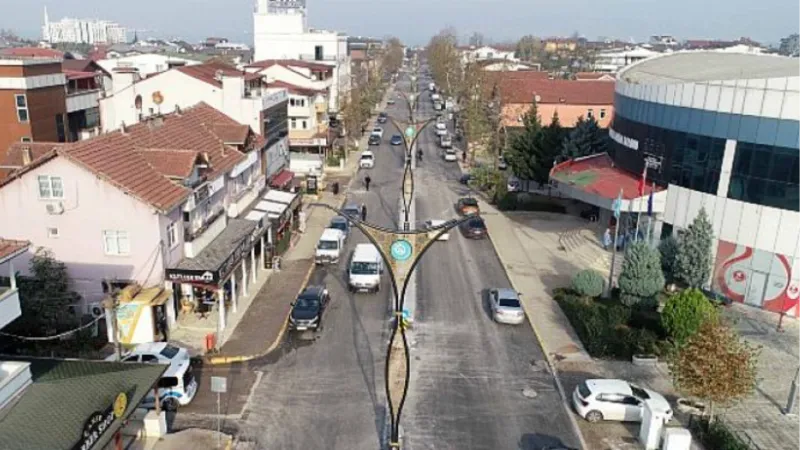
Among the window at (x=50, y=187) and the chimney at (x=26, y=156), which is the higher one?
the chimney at (x=26, y=156)

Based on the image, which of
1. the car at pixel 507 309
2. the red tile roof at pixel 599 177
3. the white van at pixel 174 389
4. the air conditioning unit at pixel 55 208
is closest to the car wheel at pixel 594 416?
the car at pixel 507 309

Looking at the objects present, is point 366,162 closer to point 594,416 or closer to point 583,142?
point 583,142

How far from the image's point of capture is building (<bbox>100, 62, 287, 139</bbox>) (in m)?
43.6

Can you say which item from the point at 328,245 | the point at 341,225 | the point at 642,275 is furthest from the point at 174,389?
the point at 341,225

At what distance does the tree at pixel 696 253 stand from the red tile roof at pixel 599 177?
5.15 m

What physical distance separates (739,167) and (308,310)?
2188 centimetres

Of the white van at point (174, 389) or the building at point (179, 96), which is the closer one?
the white van at point (174, 389)

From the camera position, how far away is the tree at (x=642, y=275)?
3000cm

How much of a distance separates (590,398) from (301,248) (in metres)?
22.3

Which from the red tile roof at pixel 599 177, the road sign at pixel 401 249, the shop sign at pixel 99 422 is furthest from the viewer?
the red tile roof at pixel 599 177

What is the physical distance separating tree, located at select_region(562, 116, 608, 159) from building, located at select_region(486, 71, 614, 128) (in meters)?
25.7

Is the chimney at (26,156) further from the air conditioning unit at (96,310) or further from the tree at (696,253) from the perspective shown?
the tree at (696,253)

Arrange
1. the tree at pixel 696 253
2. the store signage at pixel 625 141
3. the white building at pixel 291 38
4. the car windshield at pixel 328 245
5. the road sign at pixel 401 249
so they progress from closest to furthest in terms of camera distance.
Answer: the road sign at pixel 401 249 → the tree at pixel 696 253 → the car windshield at pixel 328 245 → the store signage at pixel 625 141 → the white building at pixel 291 38

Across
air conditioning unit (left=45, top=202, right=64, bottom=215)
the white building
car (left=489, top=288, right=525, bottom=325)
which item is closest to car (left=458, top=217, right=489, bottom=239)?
car (left=489, top=288, right=525, bottom=325)
